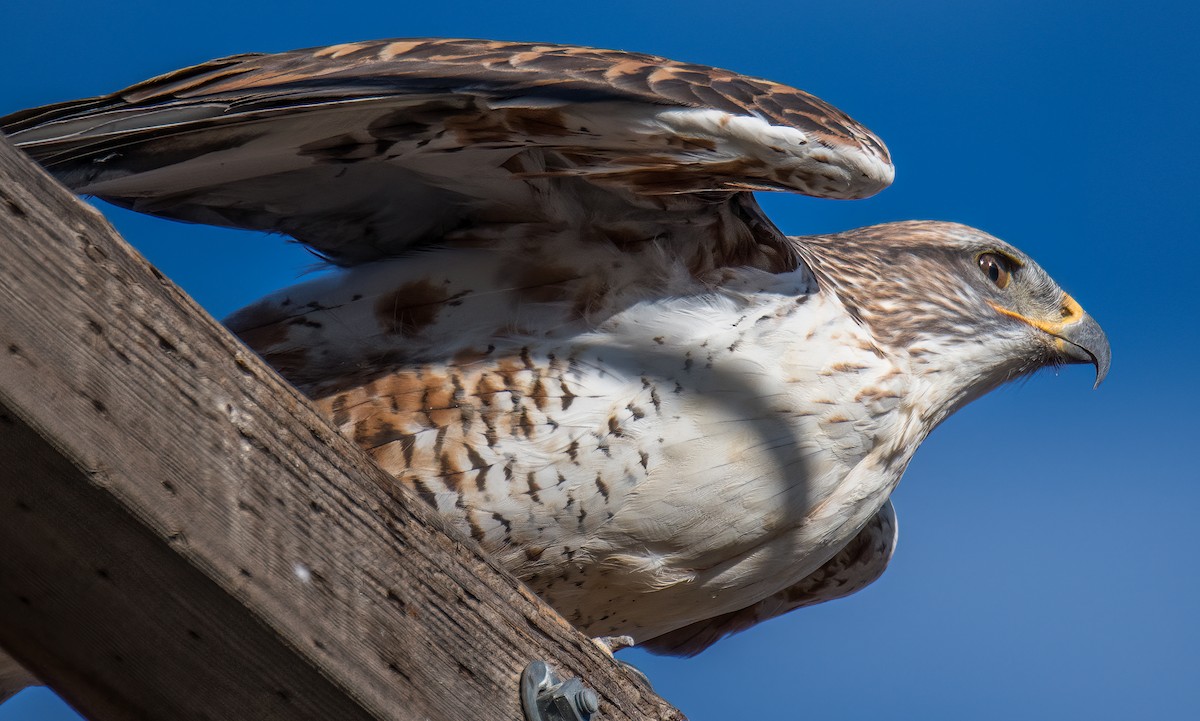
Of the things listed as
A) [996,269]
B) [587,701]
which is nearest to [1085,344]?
[996,269]

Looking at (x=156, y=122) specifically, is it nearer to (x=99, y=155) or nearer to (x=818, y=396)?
(x=99, y=155)

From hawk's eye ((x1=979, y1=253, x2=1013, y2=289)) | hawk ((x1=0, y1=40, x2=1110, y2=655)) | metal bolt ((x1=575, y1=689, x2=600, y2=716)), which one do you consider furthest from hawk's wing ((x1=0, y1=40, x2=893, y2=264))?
hawk's eye ((x1=979, y1=253, x2=1013, y2=289))

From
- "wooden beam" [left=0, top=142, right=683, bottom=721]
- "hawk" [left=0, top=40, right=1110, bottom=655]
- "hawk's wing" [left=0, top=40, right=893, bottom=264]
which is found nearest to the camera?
"wooden beam" [left=0, top=142, right=683, bottom=721]

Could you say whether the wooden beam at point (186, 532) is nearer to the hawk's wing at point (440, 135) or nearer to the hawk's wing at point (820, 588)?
the hawk's wing at point (440, 135)

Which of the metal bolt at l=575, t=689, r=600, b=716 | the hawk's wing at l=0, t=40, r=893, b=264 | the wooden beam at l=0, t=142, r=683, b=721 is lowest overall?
the metal bolt at l=575, t=689, r=600, b=716

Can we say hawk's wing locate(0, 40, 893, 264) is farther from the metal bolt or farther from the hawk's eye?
the hawk's eye

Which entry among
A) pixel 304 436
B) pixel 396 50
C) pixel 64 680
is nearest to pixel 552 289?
pixel 396 50
